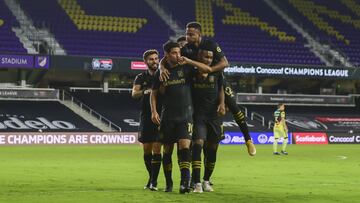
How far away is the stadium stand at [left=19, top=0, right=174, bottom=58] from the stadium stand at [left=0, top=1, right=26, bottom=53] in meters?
1.41

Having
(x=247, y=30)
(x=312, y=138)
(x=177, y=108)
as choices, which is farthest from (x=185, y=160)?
(x=247, y=30)

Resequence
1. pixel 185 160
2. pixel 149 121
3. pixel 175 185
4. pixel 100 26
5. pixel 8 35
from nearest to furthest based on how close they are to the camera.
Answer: pixel 185 160
pixel 149 121
pixel 175 185
pixel 8 35
pixel 100 26

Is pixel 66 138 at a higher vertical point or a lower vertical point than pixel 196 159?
lower

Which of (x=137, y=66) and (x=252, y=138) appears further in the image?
(x=137, y=66)

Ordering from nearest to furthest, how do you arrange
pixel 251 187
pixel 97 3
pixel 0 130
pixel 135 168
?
pixel 251 187, pixel 135 168, pixel 0 130, pixel 97 3

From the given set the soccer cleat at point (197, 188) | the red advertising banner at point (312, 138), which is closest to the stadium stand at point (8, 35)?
the red advertising banner at point (312, 138)

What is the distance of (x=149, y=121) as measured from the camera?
12.1m

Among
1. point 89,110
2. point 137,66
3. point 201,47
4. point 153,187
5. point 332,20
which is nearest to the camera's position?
point 201,47

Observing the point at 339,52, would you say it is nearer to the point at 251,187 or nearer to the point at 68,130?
the point at 68,130

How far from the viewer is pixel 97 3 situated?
4791 centimetres

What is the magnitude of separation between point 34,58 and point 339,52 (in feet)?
73.5

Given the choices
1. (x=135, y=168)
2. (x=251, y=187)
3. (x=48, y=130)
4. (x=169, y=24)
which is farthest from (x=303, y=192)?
(x=169, y=24)

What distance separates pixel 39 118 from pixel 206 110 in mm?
30301

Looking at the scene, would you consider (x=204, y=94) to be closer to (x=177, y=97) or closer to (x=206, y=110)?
(x=206, y=110)
